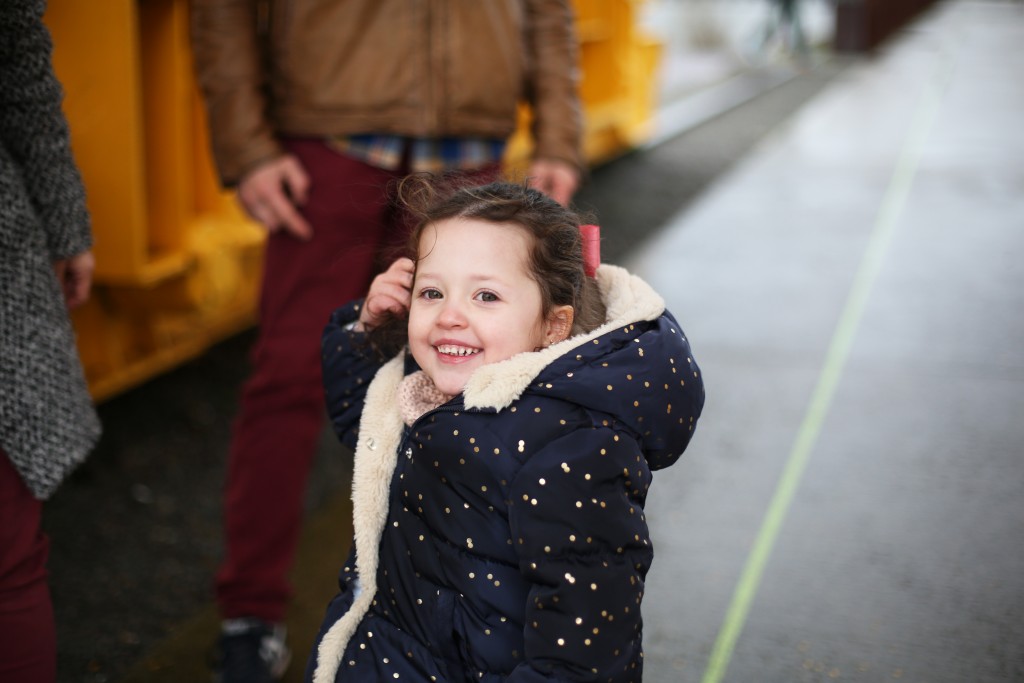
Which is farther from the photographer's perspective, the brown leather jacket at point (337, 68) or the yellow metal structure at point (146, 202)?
the yellow metal structure at point (146, 202)

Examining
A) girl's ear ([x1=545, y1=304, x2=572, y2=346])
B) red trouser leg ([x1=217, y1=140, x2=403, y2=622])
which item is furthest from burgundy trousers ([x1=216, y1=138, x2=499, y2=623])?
girl's ear ([x1=545, y1=304, x2=572, y2=346])

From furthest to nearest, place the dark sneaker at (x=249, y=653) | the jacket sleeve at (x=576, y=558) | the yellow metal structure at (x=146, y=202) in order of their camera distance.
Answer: the yellow metal structure at (x=146, y=202) < the dark sneaker at (x=249, y=653) < the jacket sleeve at (x=576, y=558)

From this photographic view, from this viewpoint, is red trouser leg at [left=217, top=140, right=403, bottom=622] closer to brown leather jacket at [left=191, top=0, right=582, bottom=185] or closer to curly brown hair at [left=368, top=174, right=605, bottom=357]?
brown leather jacket at [left=191, top=0, right=582, bottom=185]

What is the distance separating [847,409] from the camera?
3.80 metres

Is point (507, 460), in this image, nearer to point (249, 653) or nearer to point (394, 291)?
point (394, 291)

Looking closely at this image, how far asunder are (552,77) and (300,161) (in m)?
0.63

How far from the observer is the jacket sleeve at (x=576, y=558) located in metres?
1.39

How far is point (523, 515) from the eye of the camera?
4.66ft

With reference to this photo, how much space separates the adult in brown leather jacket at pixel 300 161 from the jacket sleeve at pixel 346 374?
493 millimetres

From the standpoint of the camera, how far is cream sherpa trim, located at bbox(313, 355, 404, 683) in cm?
163

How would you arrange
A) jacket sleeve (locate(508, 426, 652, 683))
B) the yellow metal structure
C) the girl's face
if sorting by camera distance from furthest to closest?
the yellow metal structure < the girl's face < jacket sleeve (locate(508, 426, 652, 683))

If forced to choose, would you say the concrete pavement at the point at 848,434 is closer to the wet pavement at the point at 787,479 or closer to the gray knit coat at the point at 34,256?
the wet pavement at the point at 787,479

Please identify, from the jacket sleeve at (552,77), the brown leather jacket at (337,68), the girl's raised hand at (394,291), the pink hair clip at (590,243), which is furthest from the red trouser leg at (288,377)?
the pink hair clip at (590,243)

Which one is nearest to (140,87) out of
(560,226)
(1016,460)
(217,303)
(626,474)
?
(217,303)
